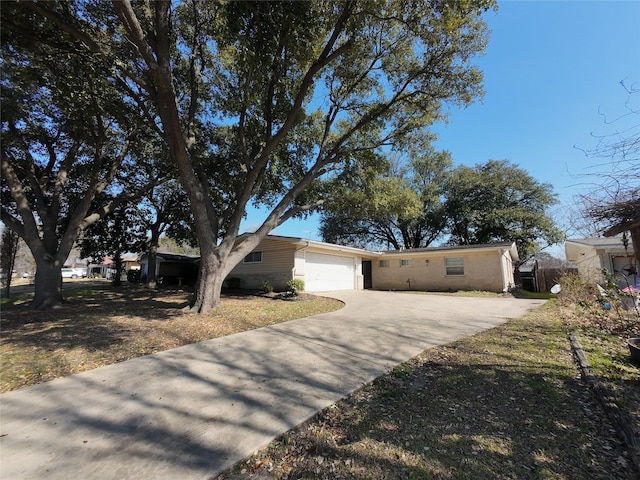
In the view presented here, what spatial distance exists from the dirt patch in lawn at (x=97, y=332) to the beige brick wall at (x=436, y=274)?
10560mm

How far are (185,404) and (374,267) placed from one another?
1793 cm

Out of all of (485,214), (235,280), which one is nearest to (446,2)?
(235,280)

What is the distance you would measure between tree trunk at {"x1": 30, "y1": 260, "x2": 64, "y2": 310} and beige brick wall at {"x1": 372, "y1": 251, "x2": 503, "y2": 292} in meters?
16.4

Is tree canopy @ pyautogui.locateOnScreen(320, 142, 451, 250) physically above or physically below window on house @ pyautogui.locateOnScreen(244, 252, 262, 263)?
above

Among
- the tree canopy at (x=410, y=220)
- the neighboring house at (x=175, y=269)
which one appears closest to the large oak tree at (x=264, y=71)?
the tree canopy at (x=410, y=220)

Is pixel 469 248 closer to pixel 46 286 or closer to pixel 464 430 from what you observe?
pixel 464 430

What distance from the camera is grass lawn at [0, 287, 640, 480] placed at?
2.28m

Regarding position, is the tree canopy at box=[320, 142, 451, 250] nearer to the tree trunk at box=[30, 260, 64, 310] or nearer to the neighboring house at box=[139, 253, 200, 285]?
the neighboring house at box=[139, 253, 200, 285]

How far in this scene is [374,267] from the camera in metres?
20.4

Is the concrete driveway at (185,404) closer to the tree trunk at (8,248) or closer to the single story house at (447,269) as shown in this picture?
the single story house at (447,269)

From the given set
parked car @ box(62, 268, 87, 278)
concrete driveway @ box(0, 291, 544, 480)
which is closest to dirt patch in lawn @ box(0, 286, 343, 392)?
concrete driveway @ box(0, 291, 544, 480)

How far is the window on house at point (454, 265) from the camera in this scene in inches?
681

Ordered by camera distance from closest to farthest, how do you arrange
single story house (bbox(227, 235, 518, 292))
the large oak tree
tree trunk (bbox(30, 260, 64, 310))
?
the large oak tree → tree trunk (bbox(30, 260, 64, 310)) → single story house (bbox(227, 235, 518, 292))

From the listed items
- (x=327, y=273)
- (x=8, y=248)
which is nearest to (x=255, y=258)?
(x=327, y=273)
